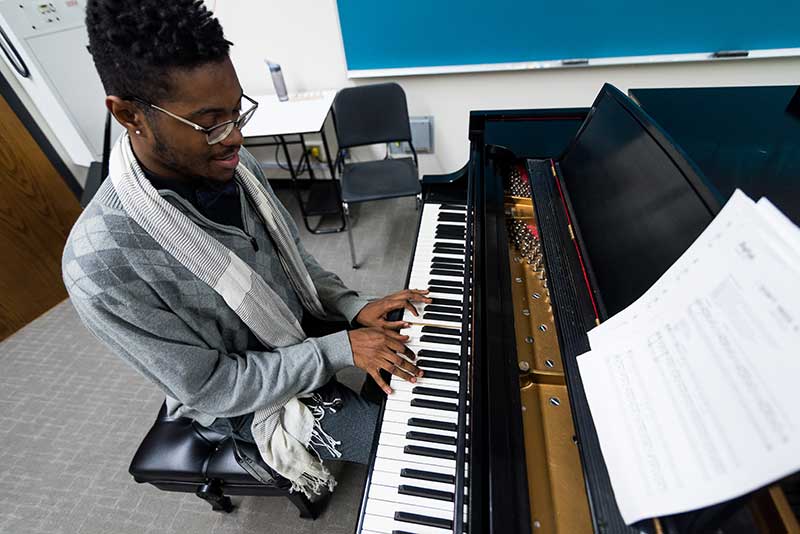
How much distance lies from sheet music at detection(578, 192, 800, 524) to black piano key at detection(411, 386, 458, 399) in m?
0.39

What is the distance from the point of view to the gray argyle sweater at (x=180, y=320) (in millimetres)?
726

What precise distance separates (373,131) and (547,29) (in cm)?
129

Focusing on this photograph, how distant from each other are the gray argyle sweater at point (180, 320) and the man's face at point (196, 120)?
0.08 meters

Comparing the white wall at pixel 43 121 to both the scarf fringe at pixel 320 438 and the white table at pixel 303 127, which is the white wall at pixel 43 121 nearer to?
the white table at pixel 303 127

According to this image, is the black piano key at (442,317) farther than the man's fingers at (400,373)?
Yes

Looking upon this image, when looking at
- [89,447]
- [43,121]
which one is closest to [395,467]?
[89,447]

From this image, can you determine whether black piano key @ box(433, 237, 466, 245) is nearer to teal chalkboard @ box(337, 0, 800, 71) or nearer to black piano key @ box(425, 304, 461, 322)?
black piano key @ box(425, 304, 461, 322)

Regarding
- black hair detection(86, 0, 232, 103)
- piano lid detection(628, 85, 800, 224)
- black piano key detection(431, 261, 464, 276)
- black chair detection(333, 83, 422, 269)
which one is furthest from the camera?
black chair detection(333, 83, 422, 269)

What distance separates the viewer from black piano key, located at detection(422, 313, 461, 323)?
43.3 inches

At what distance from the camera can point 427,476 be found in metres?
0.78

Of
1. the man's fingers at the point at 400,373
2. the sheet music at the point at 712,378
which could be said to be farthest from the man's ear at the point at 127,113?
the sheet music at the point at 712,378

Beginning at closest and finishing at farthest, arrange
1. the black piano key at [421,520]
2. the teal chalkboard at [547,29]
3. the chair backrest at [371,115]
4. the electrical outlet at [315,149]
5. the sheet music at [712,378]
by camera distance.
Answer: the sheet music at [712,378] → the black piano key at [421,520] → the teal chalkboard at [547,29] → the chair backrest at [371,115] → the electrical outlet at [315,149]

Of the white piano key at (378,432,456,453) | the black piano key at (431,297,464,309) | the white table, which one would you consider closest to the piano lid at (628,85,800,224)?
the black piano key at (431,297,464,309)

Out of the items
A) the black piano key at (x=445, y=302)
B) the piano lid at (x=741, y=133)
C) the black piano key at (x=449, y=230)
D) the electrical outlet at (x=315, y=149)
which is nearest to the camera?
the piano lid at (x=741, y=133)
